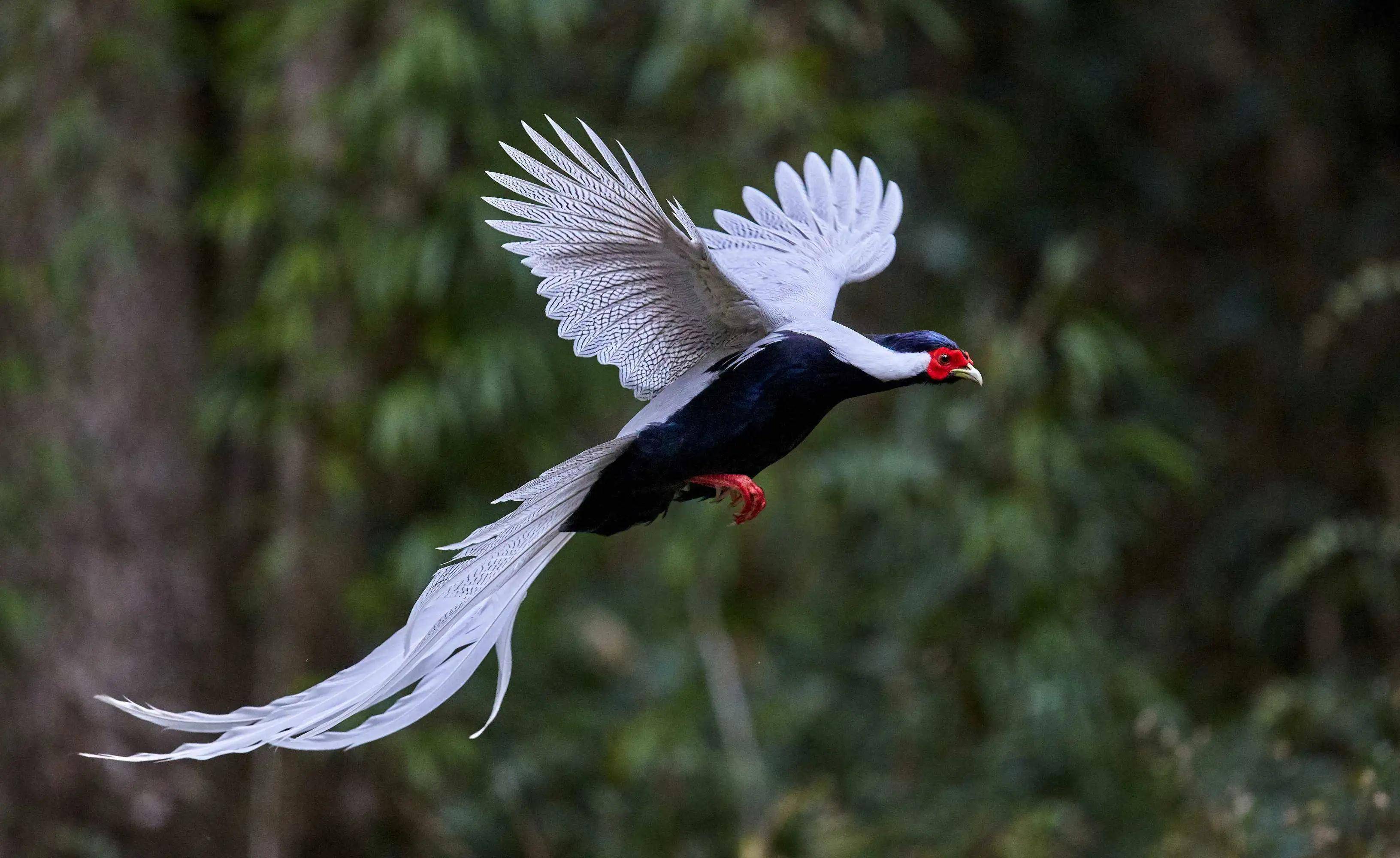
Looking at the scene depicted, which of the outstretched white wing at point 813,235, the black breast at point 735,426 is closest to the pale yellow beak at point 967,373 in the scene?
the black breast at point 735,426

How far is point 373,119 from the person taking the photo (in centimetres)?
477

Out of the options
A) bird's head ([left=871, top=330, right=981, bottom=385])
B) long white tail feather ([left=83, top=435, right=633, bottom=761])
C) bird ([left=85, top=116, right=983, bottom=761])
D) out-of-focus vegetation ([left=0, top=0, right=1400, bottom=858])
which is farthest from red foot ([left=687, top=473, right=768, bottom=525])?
out-of-focus vegetation ([left=0, top=0, right=1400, bottom=858])

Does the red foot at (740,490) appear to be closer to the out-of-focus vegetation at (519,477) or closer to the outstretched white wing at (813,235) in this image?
the outstretched white wing at (813,235)

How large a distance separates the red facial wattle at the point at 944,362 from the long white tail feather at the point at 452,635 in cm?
45

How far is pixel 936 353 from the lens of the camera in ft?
7.30

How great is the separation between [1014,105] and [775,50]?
1864mm

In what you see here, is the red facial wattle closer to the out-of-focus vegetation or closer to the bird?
the bird

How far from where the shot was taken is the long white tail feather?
6.78 ft

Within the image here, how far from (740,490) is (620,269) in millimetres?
361

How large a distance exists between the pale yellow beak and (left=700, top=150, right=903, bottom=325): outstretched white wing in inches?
10.5

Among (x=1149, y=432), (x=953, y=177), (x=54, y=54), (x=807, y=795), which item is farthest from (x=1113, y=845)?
(x=54, y=54)

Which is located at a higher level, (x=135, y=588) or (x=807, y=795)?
(x=135, y=588)

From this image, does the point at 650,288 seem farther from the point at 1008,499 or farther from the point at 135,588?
the point at 135,588

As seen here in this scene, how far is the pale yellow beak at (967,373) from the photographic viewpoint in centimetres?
226
